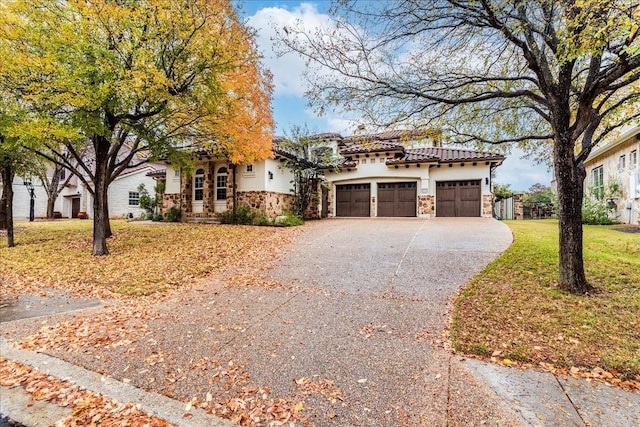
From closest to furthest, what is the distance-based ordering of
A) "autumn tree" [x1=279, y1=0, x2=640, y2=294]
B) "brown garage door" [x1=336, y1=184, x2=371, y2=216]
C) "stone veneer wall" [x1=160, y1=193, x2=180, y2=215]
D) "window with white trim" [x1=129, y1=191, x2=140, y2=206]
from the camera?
"autumn tree" [x1=279, y1=0, x2=640, y2=294], "stone veneer wall" [x1=160, y1=193, x2=180, y2=215], "brown garage door" [x1=336, y1=184, x2=371, y2=216], "window with white trim" [x1=129, y1=191, x2=140, y2=206]

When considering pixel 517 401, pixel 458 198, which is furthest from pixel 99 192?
pixel 458 198

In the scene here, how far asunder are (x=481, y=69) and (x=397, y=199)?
12.6 metres

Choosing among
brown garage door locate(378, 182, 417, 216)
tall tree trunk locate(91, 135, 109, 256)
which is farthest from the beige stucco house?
tall tree trunk locate(91, 135, 109, 256)

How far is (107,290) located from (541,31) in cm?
900

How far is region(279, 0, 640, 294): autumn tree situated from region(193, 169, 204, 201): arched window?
1284 centimetres

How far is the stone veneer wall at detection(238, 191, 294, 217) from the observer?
51.0 feet

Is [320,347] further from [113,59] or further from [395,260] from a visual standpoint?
[113,59]

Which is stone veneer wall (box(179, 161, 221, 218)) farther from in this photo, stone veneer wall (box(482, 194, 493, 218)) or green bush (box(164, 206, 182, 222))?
stone veneer wall (box(482, 194, 493, 218))

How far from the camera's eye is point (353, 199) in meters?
19.5

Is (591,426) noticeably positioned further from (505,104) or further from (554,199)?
(554,199)

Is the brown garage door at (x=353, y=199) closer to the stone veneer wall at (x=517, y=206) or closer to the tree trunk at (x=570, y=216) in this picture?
the stone veneer wall at (x=517, y=206)

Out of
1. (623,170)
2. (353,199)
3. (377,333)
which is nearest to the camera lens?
(377,333)

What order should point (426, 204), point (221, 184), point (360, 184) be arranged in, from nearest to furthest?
point (221, 184), point (426, 204), point (360, 184)

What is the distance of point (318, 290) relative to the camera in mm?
5832
